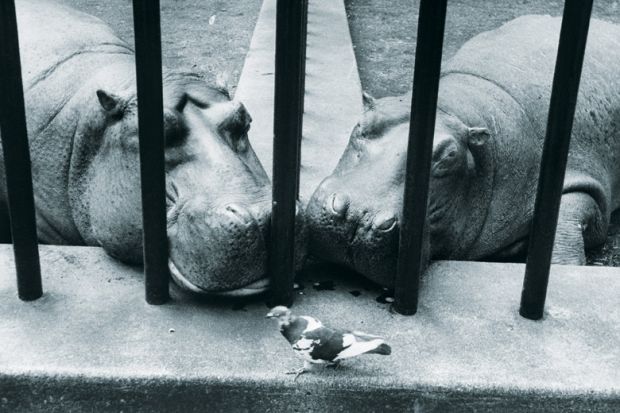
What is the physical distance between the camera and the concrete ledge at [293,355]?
1.91 m

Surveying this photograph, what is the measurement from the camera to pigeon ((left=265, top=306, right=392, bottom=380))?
1.89 meters

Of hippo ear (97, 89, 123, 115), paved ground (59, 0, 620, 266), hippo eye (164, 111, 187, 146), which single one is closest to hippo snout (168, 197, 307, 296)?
hippo eye (164, 111, 187, 146)

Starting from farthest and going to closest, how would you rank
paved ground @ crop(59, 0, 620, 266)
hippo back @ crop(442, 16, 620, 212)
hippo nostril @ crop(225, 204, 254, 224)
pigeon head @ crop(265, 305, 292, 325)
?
paved ground @ crop(59, 0, 620, 266)
hippo back @ crop(442, 16, 620, 212)
hippo nostril @ crop(225, 204, 254, 224)
pigeon head @ crop(265, 305, 292, 325)

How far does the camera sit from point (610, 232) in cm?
400

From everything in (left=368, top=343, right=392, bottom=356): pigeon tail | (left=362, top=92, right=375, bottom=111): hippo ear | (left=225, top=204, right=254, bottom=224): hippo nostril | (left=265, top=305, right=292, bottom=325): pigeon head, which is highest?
(left=362, top=92, right=375, bottom=111): hippo ear

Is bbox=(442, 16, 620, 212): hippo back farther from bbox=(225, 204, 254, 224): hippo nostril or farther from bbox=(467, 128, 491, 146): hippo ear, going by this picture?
bbox=(225, 204, 254, 224): hippo nostril

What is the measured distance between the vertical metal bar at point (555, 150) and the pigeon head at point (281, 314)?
575 mm

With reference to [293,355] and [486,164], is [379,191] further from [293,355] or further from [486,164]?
[486,164]

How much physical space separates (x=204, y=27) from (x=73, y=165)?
3.88m

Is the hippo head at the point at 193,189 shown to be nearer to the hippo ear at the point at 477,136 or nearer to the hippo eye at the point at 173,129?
the hippo eye at the point at 173,129

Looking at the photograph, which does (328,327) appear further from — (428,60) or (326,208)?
(428,60)

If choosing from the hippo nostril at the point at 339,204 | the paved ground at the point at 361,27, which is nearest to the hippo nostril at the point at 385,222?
the hippo nostril at the point at 339,204

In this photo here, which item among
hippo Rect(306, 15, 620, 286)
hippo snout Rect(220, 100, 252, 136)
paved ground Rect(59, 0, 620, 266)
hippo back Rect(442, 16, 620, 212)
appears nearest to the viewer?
hippo Rect(306, 15, 620, 286)

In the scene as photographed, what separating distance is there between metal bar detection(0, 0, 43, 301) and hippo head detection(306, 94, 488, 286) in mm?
709
